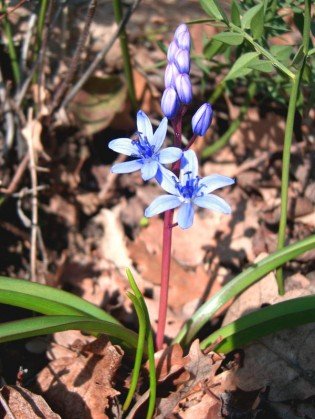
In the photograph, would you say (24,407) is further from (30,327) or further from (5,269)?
(5,269)

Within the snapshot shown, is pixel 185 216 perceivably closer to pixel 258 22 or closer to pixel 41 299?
pixel 41 299

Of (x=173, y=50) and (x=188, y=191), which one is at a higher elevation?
(x=173, y=50)

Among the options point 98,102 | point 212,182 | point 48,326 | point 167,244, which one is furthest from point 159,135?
point 98,102

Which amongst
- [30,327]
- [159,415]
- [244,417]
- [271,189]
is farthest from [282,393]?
[271,189]

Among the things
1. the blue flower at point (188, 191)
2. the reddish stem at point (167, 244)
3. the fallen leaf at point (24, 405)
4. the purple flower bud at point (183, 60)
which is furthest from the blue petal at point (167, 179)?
the fallen leaf at point (24, 405)

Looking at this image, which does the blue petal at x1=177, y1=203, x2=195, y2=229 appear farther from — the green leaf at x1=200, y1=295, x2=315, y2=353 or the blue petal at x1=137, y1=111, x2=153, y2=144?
the green leaf at x1=200, y1=295, x2=315, y2=353

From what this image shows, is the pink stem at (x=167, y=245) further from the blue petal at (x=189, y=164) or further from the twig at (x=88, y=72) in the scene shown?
the twig at (x=88, y=72)
